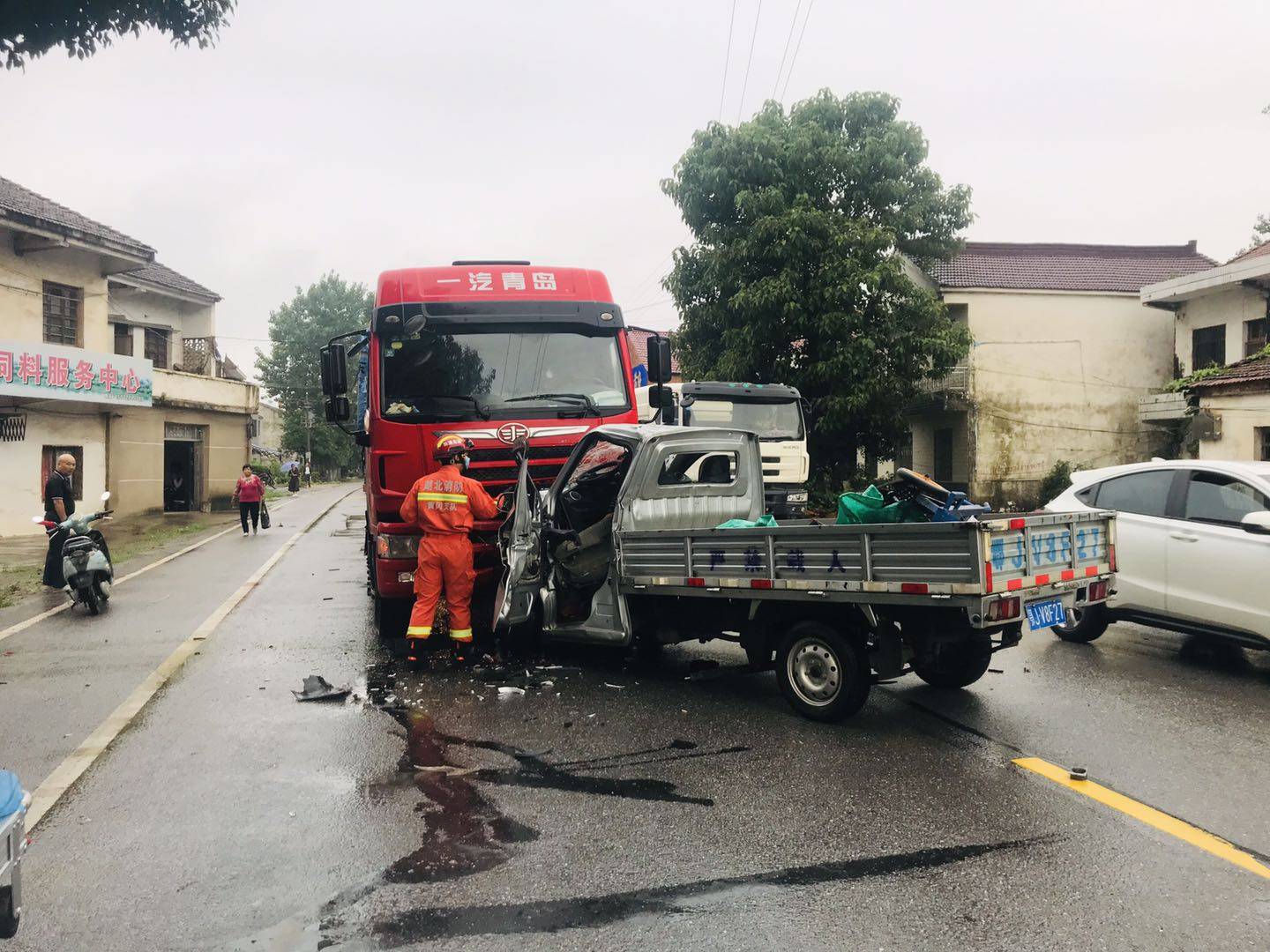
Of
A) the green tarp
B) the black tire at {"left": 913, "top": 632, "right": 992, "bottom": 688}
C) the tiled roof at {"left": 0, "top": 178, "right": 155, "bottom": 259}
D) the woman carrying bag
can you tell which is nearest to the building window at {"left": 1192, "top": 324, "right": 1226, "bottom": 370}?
the black tire at {"left": 913, "top": 632, "right": 992, "bottom": 688}

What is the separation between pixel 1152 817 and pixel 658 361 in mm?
6263

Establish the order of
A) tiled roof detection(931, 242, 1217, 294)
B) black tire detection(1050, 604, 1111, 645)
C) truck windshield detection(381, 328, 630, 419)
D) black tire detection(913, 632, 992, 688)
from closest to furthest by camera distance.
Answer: black tire detection(913, 632, 992, 688)
black tire detection(1050, 604, 1111, 645)
truck windshield detection(381, 328, 630, 419)
tiled roof detection(931, 242, 1217, 294)

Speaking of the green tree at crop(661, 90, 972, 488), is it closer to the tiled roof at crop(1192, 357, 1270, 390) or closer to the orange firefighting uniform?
the tiled roof at crop(1192, 357, 1270, 390)

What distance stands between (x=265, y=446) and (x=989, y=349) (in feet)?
242

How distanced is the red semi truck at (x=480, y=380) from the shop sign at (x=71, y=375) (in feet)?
52.6

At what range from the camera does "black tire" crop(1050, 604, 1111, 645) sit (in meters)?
7.96

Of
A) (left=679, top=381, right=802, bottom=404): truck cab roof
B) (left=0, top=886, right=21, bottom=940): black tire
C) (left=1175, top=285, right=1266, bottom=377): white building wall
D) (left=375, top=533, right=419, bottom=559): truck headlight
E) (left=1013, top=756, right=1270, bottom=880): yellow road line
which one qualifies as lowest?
(left=1013, top=756, right=1270, bottom=880): yellow road line

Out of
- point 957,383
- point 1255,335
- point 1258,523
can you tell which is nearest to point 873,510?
point 1258,523

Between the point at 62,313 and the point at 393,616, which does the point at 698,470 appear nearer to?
the point at 393,616

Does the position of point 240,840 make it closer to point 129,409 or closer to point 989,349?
point 989,349

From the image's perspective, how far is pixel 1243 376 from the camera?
16.6 metres

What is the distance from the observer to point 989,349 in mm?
25719

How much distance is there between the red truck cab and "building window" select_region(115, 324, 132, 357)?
25.5 m

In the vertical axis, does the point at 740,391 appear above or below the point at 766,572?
above
